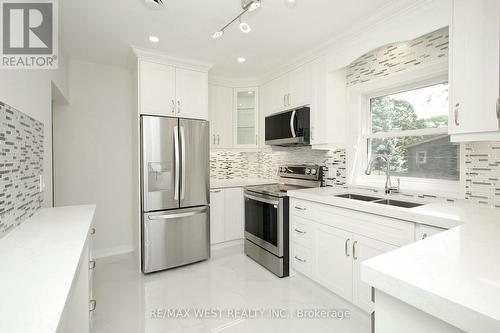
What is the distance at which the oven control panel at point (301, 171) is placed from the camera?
9.82 ft

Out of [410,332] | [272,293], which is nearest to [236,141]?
[272,293]

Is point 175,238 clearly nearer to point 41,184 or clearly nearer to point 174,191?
point 174,191

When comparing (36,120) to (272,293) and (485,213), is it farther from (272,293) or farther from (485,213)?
(485,213)

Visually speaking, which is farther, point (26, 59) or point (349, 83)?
point (349, 83)

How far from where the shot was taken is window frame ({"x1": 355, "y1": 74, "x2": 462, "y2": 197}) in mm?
2059

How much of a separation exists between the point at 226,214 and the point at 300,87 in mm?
1868

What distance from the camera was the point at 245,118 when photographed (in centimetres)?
374

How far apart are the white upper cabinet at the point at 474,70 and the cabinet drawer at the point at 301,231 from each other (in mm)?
1357

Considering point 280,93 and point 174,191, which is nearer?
point 174,191

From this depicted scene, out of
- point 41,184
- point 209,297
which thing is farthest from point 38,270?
point 209,297

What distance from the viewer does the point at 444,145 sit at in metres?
2.10

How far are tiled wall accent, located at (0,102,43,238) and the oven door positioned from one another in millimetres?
1989

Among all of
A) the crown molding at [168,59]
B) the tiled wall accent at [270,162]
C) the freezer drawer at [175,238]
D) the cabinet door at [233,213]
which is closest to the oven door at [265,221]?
the cabinet door at [233,213]

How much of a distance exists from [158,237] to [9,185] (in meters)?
1.62
